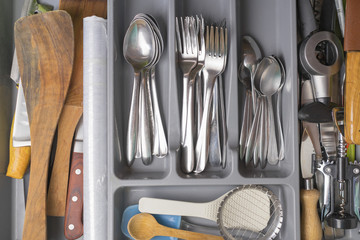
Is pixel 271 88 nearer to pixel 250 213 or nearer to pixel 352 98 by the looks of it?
pixel 352 98

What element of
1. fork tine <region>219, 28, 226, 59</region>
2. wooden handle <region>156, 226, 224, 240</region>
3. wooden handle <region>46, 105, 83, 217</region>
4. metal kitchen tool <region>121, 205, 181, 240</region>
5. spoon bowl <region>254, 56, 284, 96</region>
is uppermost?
fork tine <region>219, 28, 226, 59</region>

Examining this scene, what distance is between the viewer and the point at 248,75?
0.85 m

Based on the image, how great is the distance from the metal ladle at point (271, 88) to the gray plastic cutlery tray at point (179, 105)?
19 mm

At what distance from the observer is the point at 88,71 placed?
79 centimetres

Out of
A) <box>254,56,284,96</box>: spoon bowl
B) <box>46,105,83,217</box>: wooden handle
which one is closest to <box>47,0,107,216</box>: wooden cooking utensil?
<box>46,105,83,217</box>: wooden handle

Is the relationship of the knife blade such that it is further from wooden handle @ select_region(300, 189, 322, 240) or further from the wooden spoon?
wooden handle @ select_region(300, 189, 322, 240)

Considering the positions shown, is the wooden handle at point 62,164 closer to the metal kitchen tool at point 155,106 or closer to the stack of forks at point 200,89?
the metal kitchen tool at point 155,106

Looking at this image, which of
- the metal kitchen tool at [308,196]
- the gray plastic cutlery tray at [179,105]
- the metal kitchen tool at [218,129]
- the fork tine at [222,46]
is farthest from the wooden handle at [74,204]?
the metal kitchen tool at [308,196]

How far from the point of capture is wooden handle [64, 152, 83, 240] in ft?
2.72

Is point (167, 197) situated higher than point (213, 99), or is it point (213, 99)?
point (213, 99)

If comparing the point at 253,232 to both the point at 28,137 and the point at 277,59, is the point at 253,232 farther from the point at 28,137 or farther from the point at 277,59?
the point at 28,137

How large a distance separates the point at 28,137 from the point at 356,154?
2.88 feet

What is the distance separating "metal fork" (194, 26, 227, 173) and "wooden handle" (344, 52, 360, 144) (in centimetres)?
29

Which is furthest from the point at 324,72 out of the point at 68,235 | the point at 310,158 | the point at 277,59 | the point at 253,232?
the point at 68,235
